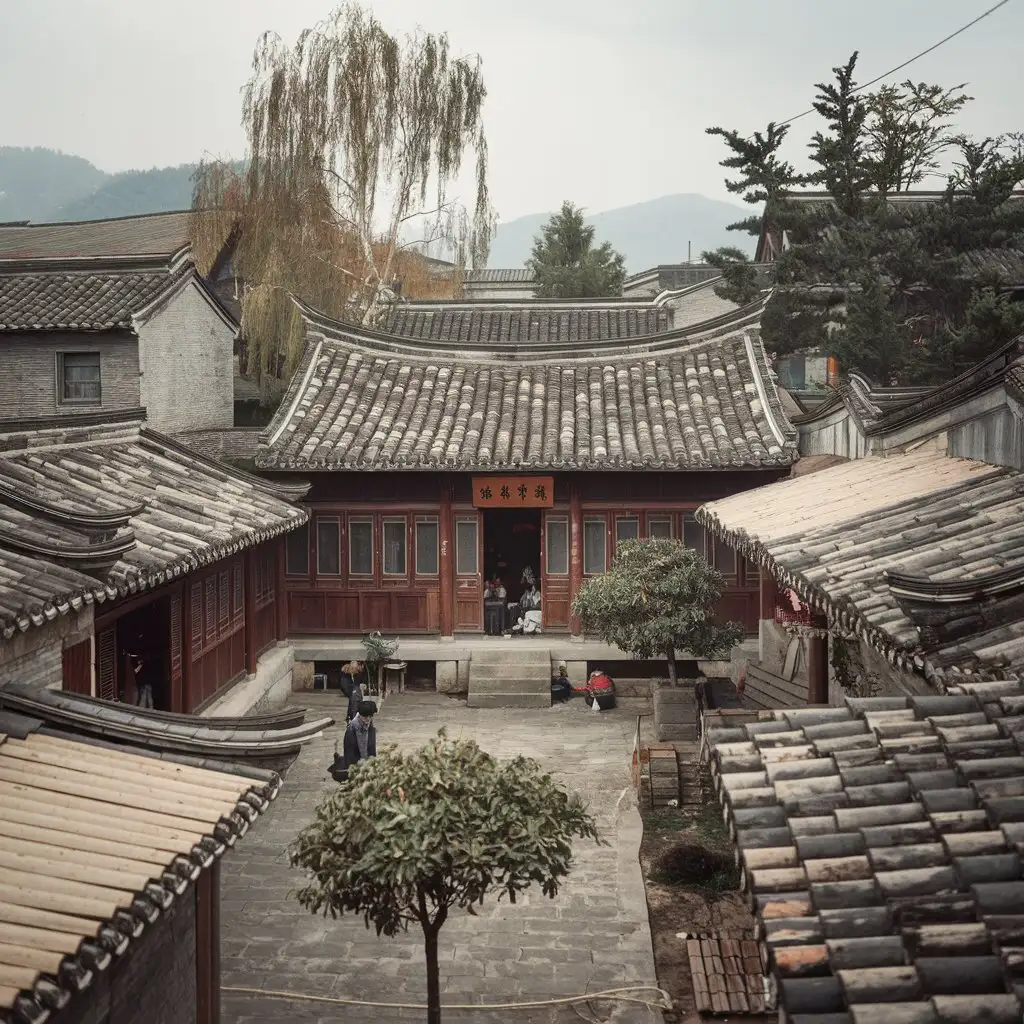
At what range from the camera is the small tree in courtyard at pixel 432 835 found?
6.85m

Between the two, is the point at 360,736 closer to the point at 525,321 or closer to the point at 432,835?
the point at 432,835

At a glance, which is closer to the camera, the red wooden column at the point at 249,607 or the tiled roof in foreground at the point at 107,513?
the tiled roof in foreground at the point at 107,513

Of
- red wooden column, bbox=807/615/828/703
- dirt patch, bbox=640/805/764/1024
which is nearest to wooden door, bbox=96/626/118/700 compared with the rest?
dirt patch, bbox=640/805/764/1024

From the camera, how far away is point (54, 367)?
72.4 feet

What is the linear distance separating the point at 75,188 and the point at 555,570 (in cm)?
17721

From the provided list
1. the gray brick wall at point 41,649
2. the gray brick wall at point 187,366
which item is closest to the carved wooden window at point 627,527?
the gray brick wall at point 187,366

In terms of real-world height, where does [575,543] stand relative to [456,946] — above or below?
above

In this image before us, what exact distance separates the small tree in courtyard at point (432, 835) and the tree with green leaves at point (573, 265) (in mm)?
35132

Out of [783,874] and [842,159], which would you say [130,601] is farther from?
[842,159]

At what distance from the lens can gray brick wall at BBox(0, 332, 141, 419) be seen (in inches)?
863

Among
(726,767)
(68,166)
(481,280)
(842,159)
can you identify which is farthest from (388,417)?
(68,166)

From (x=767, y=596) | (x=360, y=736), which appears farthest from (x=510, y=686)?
(x=360, y=736)

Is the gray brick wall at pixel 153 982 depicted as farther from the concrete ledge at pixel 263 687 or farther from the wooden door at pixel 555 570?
the wooden door at pixel 555 570

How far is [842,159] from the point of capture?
21969 millimetres
